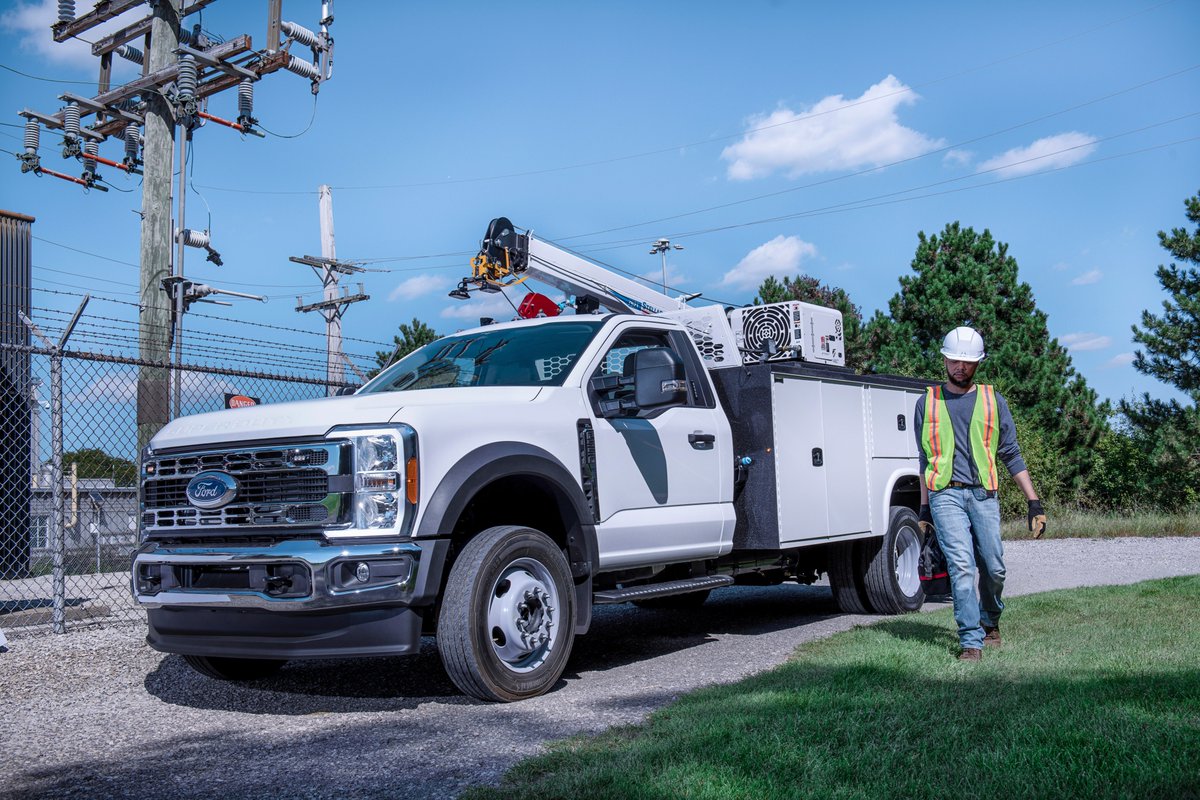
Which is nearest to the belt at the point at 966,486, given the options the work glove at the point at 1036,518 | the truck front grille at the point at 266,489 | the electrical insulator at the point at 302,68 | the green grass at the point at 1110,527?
the work glove at the point at 1036,518

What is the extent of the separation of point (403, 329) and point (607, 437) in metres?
25.1

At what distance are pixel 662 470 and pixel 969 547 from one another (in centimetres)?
191

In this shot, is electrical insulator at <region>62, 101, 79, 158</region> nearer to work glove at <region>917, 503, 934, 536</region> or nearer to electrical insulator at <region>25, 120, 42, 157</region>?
electrical insulator at <region>25, 120, 42, 157</region>

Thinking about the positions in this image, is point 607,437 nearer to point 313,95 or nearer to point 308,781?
point 308,781

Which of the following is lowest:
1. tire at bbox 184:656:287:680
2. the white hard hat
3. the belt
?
tire at bbox 184:656:287:680

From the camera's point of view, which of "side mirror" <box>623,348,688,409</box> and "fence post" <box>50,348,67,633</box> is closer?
"side mirror" <box>623,348,688,409</box>

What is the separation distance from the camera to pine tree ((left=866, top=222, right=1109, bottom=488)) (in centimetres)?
2498

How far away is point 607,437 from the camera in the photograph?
6359 mm

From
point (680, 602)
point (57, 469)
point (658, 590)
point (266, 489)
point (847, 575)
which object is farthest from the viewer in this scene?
point (680, 602)

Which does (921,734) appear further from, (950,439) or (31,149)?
(31,149)

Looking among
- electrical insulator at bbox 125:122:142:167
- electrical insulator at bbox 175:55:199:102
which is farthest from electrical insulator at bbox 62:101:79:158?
electrical insulator at bbox 175:55:199:102

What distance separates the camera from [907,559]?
30.9ft

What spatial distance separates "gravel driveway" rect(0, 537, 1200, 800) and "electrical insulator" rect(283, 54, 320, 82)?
1037 cm

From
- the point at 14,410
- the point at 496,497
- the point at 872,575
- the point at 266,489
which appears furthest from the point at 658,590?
the point at 14,410
